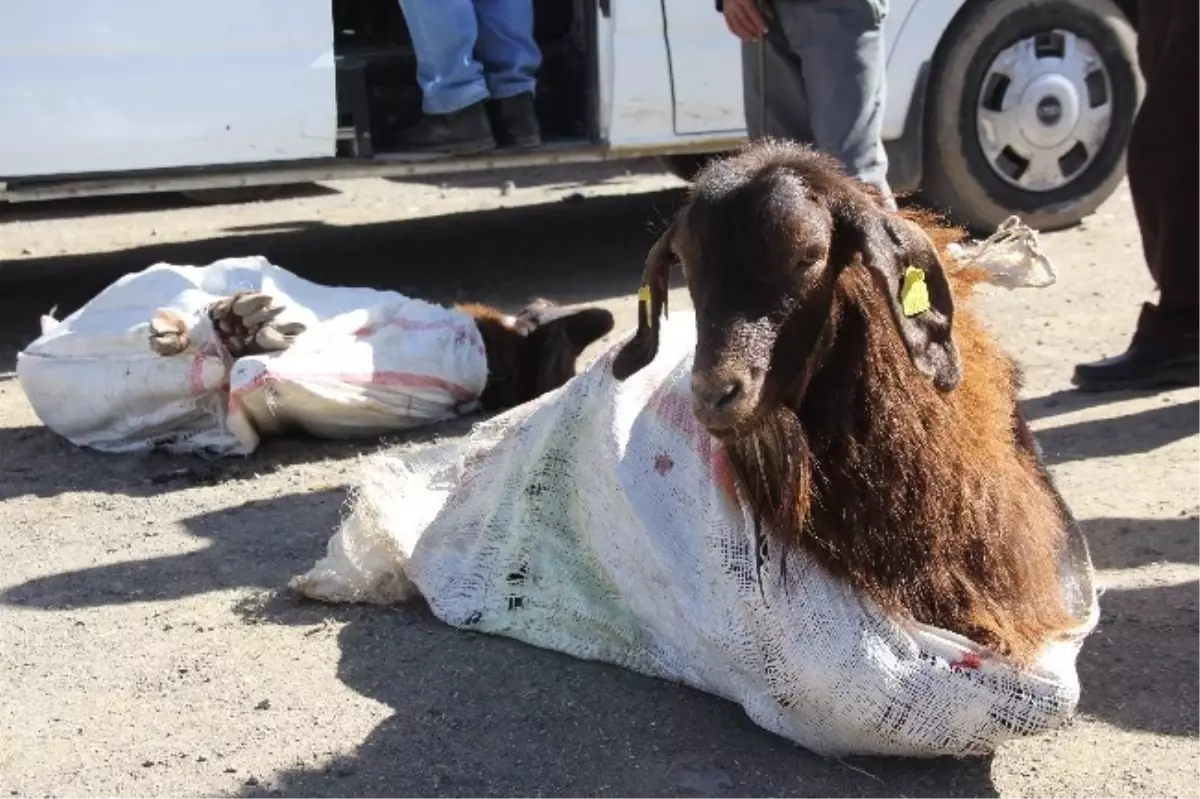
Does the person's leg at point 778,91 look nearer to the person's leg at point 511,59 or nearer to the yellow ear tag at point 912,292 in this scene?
the yellow ear tag at point 912,292

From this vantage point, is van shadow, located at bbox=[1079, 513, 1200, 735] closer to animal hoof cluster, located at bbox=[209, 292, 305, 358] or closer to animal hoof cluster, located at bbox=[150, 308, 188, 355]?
animal hoof cluster, located at bbox=[209, 292, 305, 358]

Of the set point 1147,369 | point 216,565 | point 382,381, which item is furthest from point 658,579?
point 1147,369

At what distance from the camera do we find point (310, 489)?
5.15m

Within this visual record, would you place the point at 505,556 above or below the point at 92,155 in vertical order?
below

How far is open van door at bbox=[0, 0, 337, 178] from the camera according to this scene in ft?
20.4

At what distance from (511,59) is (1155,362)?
9.28ft

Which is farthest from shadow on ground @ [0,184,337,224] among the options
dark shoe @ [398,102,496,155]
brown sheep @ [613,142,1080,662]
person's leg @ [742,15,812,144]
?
brown sheep @ [613,142,1080,662]

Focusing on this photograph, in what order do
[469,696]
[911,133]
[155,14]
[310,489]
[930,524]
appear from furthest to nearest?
[911,133] < [155,14] < [310,489] < [469,696] < [930,524]

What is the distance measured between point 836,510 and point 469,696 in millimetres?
981

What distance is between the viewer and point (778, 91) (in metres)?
4.94

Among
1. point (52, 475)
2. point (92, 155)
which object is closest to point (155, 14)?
point (92, 155)

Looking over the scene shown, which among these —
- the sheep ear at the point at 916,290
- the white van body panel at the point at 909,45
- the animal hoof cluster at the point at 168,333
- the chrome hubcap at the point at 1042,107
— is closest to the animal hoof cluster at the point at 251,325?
the animal hoof cluster at the point at 168,333

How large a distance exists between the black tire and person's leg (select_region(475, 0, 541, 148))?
186 centimetres

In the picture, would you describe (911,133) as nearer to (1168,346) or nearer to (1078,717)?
(1168,346)
